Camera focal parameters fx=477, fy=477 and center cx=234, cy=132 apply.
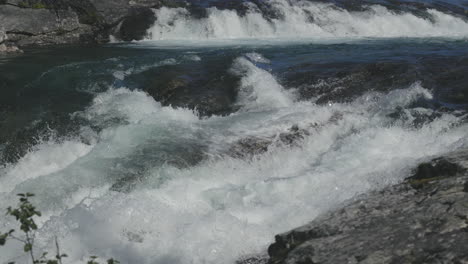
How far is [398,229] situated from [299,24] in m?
19.3

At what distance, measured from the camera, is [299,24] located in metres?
22.1

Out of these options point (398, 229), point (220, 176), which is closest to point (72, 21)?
point (220, 176)

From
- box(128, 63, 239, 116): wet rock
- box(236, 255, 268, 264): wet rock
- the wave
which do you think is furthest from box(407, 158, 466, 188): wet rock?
the wave

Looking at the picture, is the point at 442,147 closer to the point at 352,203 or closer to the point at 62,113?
the point at 352,203

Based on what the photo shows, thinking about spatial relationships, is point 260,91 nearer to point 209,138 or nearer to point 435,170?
point 209,138

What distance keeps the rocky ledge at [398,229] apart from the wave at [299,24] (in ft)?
54.3

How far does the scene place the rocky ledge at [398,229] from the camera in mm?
3406

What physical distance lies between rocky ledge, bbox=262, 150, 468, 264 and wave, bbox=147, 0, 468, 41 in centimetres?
1656

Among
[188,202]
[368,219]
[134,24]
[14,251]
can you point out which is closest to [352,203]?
[368,219]

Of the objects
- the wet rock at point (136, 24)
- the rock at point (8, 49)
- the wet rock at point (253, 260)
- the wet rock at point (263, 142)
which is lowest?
the wet rock at point (253, 260)

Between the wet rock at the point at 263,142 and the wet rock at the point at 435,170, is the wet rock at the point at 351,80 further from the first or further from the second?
the wet rock at the point at 435,170

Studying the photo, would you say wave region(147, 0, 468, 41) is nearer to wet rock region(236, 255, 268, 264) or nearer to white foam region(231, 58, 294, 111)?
white foam region(231, 58, 294, 111)

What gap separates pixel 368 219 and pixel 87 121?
289 inches

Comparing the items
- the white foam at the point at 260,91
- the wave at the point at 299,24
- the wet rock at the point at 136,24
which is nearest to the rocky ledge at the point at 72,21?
the wet rock at the point at 136,24
